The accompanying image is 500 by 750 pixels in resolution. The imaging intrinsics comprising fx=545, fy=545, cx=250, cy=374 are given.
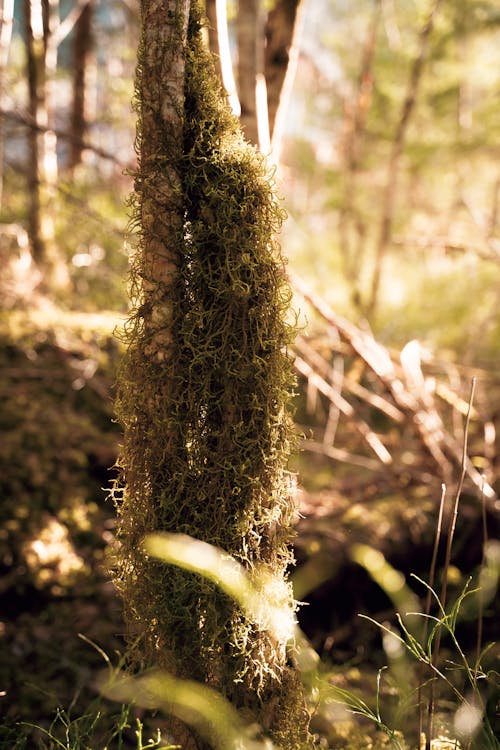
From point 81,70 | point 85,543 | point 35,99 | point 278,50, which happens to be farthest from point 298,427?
point 81,70

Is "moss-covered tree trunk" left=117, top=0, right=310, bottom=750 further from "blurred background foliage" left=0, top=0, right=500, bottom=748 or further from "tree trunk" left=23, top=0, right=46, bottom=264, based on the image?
"tree trunk" left=23, top=0, right=46, bottom=264

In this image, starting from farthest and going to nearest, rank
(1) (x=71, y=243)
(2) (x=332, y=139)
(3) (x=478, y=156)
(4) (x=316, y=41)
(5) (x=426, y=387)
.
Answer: (2) (x=332, y=139) < (4) (x=316, y=41) < (3) (x=478, y=156) < (1) (x=71, y=243) < (5) (x=426, y=387)

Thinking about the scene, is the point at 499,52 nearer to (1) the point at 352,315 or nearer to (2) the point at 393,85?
(2) the point at 393,85

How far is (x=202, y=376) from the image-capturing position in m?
1.63

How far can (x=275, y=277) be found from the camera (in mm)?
1656

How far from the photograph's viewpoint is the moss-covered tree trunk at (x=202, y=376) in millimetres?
1569

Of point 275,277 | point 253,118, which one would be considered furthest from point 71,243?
point 275,277

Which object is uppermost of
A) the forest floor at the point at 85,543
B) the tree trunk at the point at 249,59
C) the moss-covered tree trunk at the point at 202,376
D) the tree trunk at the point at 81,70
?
the tree trunk at the point at 81,70

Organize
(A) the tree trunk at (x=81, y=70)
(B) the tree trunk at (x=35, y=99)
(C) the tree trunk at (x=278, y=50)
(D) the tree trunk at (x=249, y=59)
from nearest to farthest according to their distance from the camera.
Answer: (D) the tree trunk at (x=249, y=59)
(C) the tree trunk at (x=278, y=50)
(B) the tree trunk at (x=35, y=99)
(A) the tree trunk at (x=81, y=70)

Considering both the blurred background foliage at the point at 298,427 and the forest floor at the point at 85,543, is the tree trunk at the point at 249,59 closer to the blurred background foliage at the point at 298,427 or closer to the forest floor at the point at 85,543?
the blurred background foliage at the point at 298,427

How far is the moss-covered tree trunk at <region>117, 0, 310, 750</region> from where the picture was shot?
5.15 ft

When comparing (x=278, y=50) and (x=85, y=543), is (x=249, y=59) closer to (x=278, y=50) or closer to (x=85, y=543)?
(x=278, y=50)

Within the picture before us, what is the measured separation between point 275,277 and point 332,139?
13961mm

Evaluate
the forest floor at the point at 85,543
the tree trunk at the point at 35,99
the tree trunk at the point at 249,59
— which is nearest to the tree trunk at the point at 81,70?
the tree trunk at the point at 35,99
